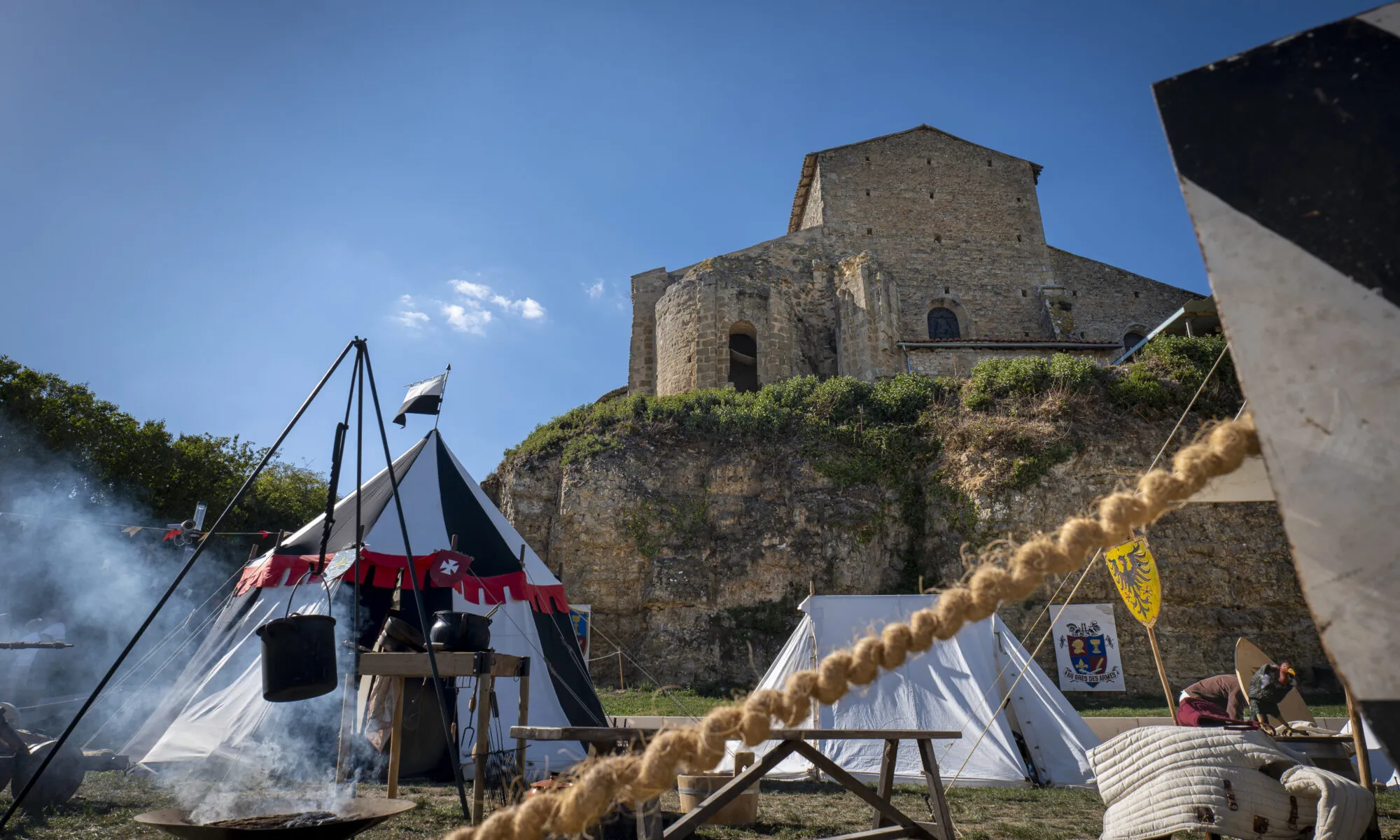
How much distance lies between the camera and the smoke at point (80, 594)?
723cm

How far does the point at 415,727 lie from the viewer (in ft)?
17.6

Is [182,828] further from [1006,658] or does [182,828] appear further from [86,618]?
[86,618]

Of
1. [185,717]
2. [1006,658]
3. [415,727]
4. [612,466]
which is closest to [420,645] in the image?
[415,727]

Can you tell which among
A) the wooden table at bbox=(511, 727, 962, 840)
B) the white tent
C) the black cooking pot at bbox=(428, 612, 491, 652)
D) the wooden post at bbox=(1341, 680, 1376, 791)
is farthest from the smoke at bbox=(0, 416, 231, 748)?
the wooden post at bbox=(1341, 680, 1376, 791)

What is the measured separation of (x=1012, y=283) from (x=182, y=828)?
76.3ft

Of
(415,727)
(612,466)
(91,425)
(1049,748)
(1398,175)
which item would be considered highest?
(91,425)

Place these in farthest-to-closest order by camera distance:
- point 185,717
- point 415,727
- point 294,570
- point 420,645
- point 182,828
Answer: point 294,570, point 185,717, point 415,727, point 420,645, point 182,828

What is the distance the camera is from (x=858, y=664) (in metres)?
1.35

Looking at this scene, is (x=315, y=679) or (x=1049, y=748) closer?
(x=315, y=679)

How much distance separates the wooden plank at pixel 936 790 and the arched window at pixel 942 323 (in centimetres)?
1922

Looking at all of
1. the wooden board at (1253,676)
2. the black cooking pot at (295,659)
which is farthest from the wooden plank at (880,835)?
the wooden board at (1253,676)

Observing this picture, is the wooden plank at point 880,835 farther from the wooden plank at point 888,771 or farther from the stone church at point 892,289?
the stone church at point 892,289

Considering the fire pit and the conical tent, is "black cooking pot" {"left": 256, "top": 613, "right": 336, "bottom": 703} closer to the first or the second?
the fire pit

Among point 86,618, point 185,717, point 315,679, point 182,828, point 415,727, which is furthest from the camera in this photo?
point 86,618
